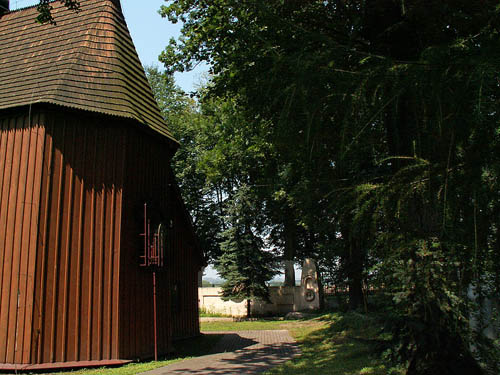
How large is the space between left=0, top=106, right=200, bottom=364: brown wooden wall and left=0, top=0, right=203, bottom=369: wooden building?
24 millimetres

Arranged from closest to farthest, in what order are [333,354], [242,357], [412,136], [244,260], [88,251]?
[412,136]
[88,251]
[333,354]
[242,357]
[244,260]

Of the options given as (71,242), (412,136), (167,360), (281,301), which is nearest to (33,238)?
(71,242)

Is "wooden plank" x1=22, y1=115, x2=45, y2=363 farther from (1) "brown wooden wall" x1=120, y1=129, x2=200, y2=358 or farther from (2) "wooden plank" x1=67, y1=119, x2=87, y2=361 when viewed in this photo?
(1) "brown wooden wall" x1=120, y1=129, x2=200, y2=358

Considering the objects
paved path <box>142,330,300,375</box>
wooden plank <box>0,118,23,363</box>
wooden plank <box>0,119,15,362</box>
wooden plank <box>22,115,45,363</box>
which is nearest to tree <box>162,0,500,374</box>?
paved path <box>142,330,300,375</box>

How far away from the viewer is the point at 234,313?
94.1 feet

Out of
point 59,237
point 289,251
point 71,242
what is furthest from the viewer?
point 289,251

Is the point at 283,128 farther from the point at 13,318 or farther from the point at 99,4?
the point at 99,4

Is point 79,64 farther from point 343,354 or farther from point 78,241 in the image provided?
point 343,354

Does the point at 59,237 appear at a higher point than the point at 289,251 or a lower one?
lower

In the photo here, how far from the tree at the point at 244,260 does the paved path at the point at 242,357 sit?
376 inches

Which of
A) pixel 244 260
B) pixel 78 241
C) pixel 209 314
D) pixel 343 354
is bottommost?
pixel 343 354

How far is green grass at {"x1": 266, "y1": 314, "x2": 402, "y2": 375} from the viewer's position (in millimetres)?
8045

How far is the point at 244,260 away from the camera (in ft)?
89.1

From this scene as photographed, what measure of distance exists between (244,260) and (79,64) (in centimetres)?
1737
